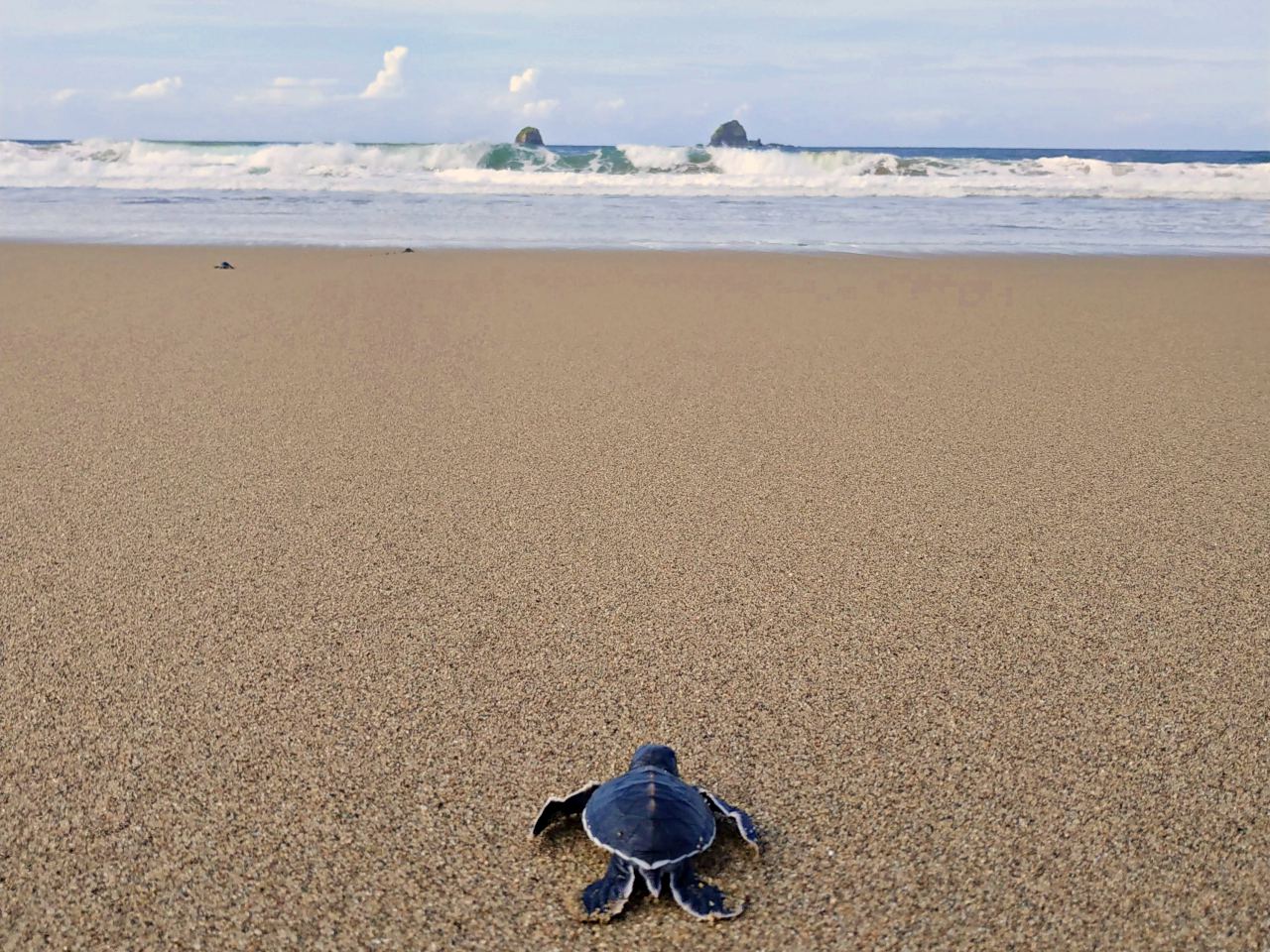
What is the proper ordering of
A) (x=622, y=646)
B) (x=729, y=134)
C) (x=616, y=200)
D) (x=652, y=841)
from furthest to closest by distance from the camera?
1. (x=729, y=134)
2. (x=616, y=200)
3. (x=622, y=646)
4. (x=652, y=841)

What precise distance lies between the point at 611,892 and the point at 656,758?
29 cm

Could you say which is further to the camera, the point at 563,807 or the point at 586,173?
the point at 586,173

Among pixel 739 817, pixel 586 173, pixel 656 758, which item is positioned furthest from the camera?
pixel 586 173

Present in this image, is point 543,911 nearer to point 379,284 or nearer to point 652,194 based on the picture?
point 379,284

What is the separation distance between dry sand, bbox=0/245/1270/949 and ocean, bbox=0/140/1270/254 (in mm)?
7025

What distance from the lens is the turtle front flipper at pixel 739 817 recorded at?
6.02 feet

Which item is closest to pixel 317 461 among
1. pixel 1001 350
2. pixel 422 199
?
pixel 1001 350

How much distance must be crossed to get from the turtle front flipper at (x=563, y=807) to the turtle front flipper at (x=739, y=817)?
193 mm

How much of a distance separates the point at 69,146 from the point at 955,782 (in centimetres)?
3461

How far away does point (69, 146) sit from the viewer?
3109 cm

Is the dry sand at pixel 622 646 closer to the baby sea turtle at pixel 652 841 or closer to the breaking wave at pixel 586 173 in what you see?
the baby sea turtle at pixel 652 841

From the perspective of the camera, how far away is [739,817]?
1856mm

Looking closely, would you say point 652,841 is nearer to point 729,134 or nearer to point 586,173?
point 586,173

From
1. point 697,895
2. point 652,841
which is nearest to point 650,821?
point 652,841
